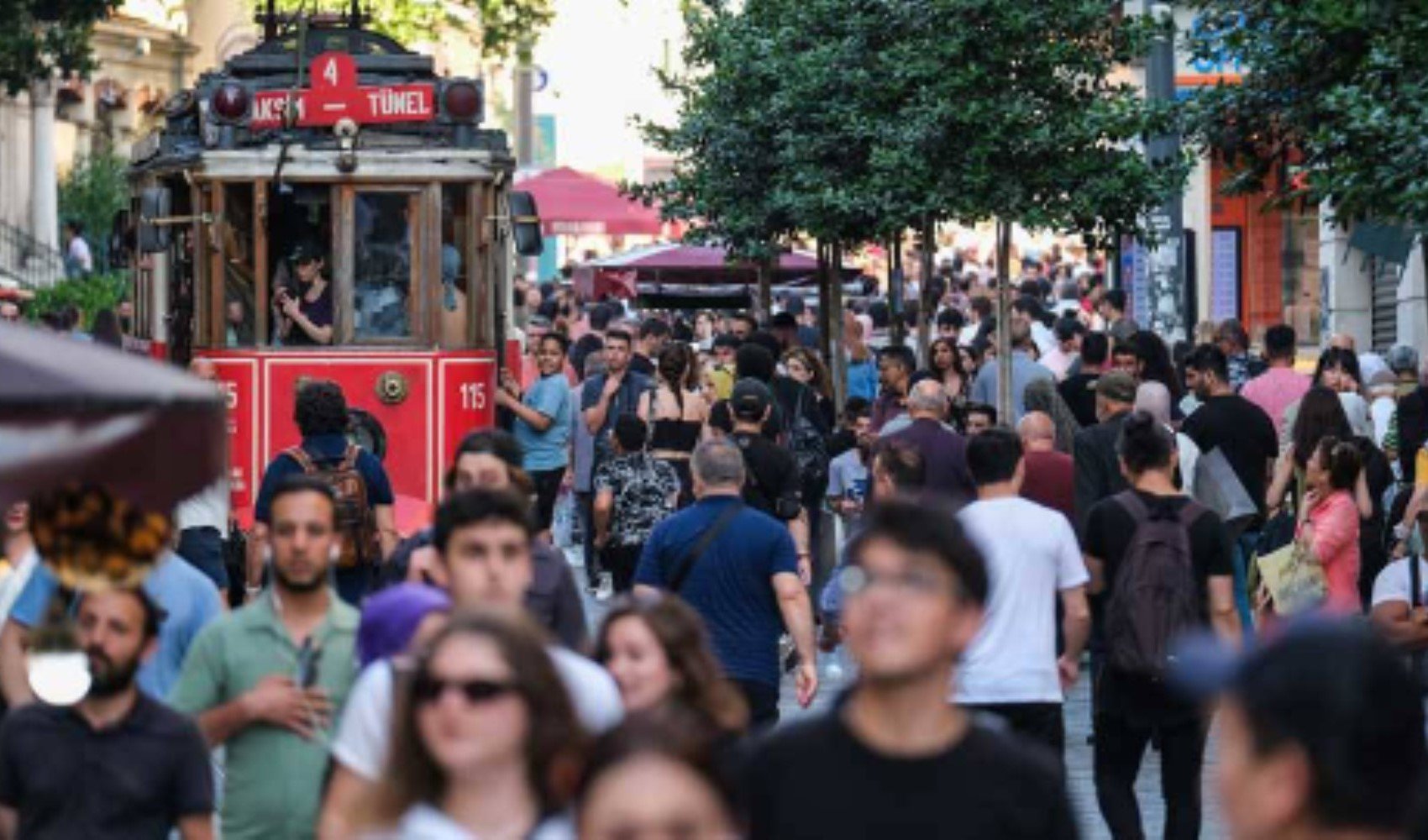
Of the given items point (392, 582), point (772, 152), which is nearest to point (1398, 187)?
point (392, 582)

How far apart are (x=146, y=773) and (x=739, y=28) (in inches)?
920

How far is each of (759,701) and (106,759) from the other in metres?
4.22

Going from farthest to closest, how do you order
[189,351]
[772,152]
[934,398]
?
[772,152]
[189,351]
[934,398]

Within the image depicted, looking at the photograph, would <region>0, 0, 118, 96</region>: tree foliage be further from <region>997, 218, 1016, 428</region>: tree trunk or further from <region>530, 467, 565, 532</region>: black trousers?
<region>530, 467, 565, 532</region>: black trousers

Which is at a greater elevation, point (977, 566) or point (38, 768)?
point (977, 566)

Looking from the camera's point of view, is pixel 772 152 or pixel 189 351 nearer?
pixel 189 351

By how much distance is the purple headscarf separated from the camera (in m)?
7.91

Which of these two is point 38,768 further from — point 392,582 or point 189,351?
point 189,351

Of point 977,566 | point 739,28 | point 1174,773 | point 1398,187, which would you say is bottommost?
point 1174,773

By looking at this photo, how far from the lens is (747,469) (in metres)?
16.3

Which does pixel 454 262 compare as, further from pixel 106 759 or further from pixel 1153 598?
pixel 106 759

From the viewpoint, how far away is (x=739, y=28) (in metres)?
31.0

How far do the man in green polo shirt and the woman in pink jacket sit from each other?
19.6ft

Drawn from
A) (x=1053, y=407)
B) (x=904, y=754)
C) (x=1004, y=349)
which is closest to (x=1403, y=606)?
(x=1053, y=407)
